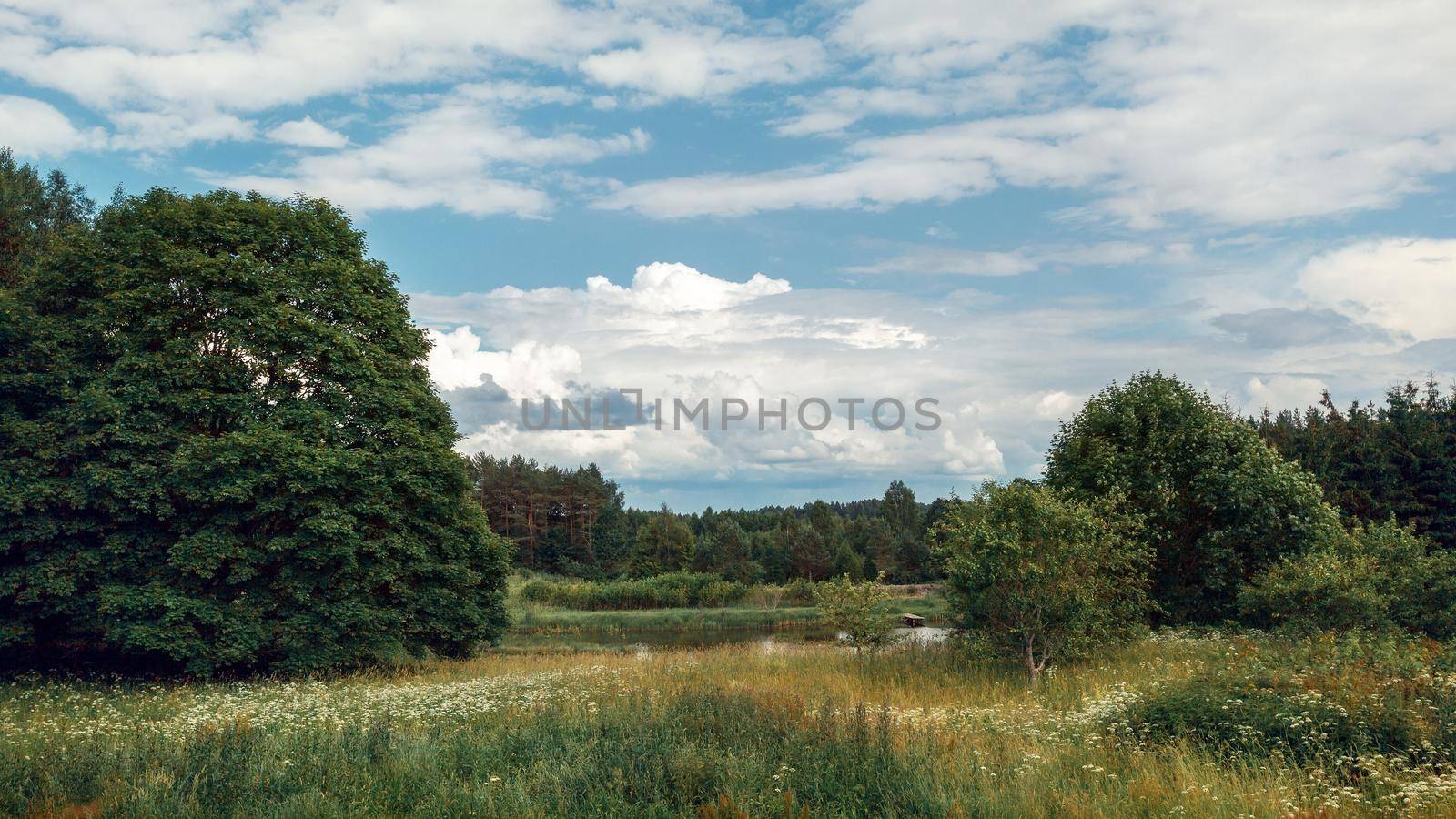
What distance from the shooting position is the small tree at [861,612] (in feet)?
78.2

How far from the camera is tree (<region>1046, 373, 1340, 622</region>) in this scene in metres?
26.9

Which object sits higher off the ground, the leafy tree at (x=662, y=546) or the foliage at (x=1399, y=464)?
the foliage at (x=1399, y=464)

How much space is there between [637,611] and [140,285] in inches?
1846

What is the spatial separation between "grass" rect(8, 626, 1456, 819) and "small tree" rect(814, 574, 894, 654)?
8.45 metres

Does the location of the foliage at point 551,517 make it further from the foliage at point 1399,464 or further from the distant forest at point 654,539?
the foliage at point 1399,464

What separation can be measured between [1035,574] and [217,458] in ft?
61.2

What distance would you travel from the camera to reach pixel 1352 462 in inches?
1841

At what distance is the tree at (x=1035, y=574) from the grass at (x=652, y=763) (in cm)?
308

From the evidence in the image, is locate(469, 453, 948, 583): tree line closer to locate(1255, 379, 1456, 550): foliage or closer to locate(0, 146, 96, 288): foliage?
locate(1255, 379, 1456, 550): foliage

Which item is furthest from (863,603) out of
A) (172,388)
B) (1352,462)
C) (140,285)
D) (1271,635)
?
(1352,462)

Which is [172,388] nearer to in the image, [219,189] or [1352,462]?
[219,189]

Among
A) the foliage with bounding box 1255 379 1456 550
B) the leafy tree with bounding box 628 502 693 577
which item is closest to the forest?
the foliage with bounding box 1255 379 1456 550

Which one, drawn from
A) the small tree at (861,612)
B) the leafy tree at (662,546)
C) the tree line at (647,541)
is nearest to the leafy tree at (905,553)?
the tree line at (647,541)

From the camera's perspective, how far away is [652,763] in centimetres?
955
